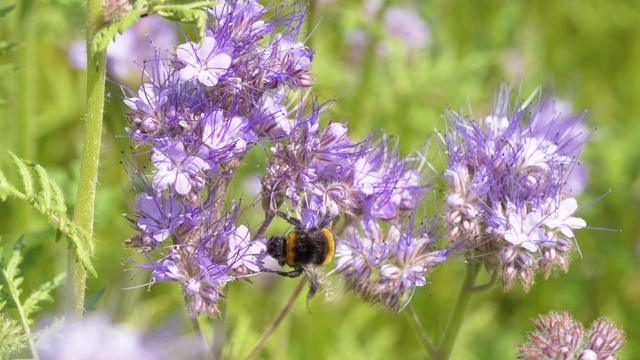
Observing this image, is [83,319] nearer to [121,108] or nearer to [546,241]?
[546,241]

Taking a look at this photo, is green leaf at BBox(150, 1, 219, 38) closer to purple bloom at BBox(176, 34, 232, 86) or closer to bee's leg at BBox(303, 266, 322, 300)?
purple bloom at BBox(176, 34, 232, 86)

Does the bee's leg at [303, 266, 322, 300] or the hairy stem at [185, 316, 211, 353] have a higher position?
the bee's leg at [303, 266, 322, 300]

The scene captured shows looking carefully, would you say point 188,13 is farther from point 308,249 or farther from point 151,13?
point 308,249

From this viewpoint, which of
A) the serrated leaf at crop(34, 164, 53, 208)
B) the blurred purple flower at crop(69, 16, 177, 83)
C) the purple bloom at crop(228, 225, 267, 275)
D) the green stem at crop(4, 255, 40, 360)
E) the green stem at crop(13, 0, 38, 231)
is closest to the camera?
the serrated leaf at crop(34, 164, 53, 208)

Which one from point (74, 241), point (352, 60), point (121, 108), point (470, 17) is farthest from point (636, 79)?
point (74, 241)

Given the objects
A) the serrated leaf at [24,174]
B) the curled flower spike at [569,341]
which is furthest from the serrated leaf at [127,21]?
the curled flower spike at [569,341]

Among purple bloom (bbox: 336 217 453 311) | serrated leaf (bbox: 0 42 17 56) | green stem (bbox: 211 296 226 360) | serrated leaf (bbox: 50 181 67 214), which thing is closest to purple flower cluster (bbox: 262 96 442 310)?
purple bloom (bbox: 336 217 453 311)
